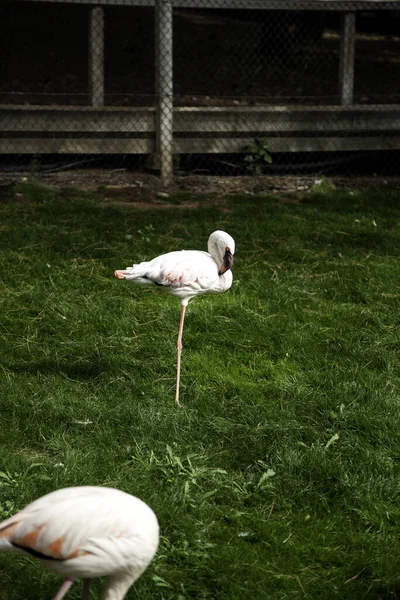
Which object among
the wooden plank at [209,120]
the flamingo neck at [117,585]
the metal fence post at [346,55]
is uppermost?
the metal fence post at [346,55]

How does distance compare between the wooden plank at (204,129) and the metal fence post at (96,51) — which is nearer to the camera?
the metal fence post at (96,51)

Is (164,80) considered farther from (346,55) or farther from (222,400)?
(222,400)

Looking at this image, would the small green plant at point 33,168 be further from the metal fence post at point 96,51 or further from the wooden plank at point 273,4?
the wooden plank at point 273,4

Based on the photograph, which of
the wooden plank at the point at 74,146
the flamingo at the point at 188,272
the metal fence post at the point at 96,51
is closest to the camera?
the flamingo at the point at 188,272

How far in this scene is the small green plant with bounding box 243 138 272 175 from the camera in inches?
370

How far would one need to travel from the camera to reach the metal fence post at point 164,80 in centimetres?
884

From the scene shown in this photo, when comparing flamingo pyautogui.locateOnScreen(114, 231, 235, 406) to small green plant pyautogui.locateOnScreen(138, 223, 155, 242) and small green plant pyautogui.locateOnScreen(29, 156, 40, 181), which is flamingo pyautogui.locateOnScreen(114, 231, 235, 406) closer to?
small green plant pyautogui.locateOnScreen(138, 223, 155, 242)

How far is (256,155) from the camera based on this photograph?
947cm

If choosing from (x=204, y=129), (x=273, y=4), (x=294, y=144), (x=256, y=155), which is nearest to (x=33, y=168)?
(x=204, y=129)

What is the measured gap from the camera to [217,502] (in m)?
3.89

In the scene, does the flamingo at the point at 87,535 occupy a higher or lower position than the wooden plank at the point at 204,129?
lower

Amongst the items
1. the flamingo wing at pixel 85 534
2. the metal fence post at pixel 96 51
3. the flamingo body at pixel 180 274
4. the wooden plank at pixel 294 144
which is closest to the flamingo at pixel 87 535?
the flamingo wing at pixel 85 534

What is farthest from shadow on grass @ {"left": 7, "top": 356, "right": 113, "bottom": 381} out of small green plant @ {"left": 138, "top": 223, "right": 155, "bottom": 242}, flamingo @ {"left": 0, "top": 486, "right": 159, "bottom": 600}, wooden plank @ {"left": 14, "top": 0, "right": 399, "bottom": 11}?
wooden plank @ {"left": 14, "top": 0, "right": 399, "bottom": 11}

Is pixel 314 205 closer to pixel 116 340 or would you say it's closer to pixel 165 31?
pixel 165 31
